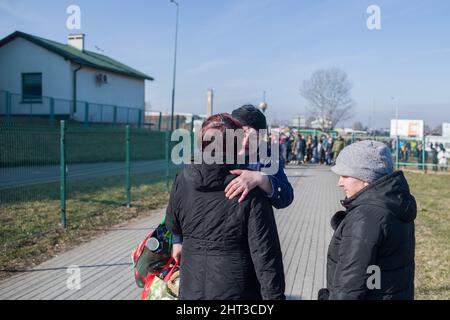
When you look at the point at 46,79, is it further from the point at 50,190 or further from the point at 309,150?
the point at 50,190

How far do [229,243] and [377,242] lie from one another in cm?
75

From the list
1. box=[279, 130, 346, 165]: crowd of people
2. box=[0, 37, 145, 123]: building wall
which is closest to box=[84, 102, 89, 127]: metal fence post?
box=[0, 37, 145, 123]: building wall

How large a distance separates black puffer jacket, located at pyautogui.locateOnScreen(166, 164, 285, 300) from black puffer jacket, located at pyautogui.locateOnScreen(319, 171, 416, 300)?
0.35 metres

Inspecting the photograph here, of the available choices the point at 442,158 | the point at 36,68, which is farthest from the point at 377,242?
the point at 36,68

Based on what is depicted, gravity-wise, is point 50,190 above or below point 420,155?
below

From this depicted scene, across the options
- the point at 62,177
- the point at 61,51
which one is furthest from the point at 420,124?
the point at 62,177

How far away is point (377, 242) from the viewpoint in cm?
209

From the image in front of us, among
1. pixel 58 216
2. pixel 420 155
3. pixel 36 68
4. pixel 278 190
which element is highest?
pixel 36 68

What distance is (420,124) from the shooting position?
54875 mm

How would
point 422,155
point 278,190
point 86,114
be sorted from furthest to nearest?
point 86,114 → point 422,155 → point 278,190

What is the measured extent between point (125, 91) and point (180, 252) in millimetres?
34404

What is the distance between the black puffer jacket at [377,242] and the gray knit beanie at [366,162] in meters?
0.07
